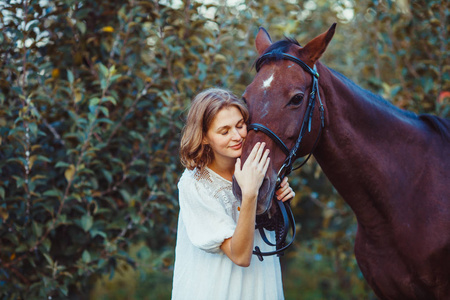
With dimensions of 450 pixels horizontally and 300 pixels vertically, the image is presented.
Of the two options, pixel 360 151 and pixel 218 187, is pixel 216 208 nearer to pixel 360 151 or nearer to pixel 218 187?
pixel 218 187

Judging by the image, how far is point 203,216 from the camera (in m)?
1.90

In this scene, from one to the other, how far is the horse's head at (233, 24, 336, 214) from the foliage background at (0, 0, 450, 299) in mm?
1272

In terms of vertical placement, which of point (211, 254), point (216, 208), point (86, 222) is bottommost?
point (86, 222)

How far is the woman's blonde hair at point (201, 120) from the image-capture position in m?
1.98

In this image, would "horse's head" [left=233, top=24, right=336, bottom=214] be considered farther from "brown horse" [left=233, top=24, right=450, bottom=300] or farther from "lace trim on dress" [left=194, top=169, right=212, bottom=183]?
"lace trim on dress" [left=194, top=169, right=212, bottom=183]

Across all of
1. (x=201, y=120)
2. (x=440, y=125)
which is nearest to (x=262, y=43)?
(x=201, y=120)

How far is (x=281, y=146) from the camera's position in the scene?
196 cm

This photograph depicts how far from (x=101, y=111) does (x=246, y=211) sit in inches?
85.0

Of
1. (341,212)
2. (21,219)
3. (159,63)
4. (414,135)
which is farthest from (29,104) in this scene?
(341,212)

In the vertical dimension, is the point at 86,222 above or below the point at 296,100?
below

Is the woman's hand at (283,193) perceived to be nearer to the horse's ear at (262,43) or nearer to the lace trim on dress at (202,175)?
the lace trim on dress at (202,175)

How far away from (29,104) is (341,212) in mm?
3333

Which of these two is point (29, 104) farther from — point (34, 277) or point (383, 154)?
point (383, 154)

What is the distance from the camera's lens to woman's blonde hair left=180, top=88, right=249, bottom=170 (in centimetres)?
198
